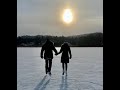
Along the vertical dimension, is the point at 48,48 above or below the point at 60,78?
above

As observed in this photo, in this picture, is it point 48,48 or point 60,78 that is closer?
point 60,78

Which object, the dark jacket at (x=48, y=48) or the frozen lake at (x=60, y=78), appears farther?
the dark jacket at (x=48, y=48)

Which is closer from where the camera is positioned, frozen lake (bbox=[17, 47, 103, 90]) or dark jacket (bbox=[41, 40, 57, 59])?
frozen lake (bbox=[17, 47, 103, 90])

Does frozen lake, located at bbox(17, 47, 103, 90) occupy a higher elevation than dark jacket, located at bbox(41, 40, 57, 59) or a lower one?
lower

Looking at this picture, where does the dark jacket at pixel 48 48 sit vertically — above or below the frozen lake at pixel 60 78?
above
